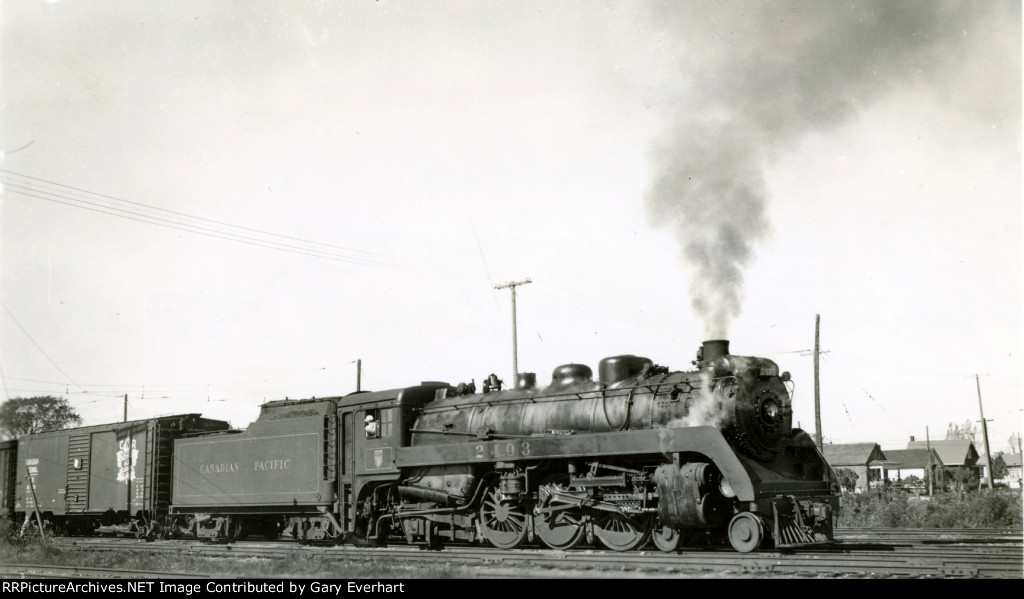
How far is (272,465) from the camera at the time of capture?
54.2 ft

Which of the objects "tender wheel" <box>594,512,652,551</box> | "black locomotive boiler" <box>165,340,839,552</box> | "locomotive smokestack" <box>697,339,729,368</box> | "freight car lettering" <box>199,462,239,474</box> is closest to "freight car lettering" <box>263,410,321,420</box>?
"black locomotive boiler" <box>165,340,839,552</box>

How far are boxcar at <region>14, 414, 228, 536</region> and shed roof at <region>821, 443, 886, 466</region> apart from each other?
51.4m

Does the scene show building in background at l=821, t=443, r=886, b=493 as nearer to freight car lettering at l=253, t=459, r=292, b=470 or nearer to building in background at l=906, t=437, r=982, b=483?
building in background at l=906, t=437, r=982, b=483

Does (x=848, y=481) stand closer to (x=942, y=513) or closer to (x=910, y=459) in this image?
(x=942, y=513)

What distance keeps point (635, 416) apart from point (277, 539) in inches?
384

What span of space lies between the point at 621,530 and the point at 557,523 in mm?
1032

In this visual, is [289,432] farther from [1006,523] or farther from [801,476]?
[1006,523]

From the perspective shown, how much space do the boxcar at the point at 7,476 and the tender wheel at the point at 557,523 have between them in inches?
723

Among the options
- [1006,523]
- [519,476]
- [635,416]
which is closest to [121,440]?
[519,476]

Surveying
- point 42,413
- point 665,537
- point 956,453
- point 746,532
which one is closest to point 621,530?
point 665,537

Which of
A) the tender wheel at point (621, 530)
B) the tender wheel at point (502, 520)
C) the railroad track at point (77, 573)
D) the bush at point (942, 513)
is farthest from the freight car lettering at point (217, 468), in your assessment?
the bush at point (942, 513)

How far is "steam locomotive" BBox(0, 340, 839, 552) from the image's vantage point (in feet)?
36.0
